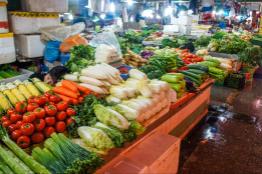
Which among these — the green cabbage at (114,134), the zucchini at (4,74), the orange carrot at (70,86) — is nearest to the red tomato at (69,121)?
the green cabbage at (114,134)

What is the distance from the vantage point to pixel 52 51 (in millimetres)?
5031

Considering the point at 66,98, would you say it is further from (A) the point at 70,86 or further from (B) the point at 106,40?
(B) the point at 106,40

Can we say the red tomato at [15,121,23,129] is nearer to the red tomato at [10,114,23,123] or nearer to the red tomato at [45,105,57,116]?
the red tomato at [10,114,23,123]

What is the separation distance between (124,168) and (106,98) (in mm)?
1000

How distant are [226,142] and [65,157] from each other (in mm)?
3747

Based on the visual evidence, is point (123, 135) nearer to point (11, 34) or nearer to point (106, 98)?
point (106, 98)

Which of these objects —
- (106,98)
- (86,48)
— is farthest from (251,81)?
(106,98)

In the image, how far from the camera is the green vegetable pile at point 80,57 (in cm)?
407

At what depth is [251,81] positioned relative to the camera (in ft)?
32.3

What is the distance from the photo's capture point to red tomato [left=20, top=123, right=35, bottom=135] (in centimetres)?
240

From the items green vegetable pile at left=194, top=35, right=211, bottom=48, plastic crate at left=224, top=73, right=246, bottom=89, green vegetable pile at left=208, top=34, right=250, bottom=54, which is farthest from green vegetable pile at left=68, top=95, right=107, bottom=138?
green vegetable pile at left=194, top=35, right=211, bottom=48

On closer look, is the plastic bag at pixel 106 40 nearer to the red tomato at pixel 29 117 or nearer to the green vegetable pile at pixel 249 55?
the red tomato at pixel 29 117

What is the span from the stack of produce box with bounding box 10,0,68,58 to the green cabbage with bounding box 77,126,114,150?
2971 mm

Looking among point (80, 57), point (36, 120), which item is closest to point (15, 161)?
point (36, 120)
